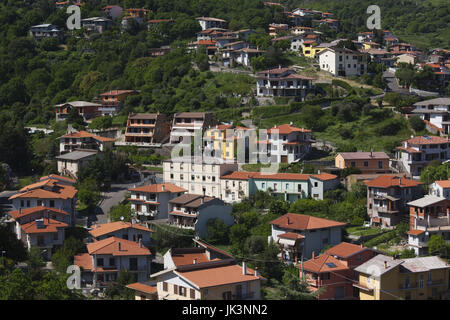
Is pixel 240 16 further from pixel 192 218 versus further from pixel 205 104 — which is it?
pixel 192 218

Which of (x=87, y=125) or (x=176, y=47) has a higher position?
(x=176, y=47)

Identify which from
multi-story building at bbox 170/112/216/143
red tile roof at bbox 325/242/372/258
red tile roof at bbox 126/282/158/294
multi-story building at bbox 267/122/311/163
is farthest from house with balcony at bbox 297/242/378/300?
multi-story building at bbox 170/112/216/143

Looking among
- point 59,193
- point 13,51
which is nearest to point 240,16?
point 13,51

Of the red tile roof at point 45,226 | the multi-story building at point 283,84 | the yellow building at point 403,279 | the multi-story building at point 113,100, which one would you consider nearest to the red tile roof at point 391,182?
the yellow building at point 403,279

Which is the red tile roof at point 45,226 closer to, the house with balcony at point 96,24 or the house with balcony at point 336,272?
the house with balcony at point 336,272

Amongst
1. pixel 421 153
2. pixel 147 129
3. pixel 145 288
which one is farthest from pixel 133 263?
pixel 147 129
